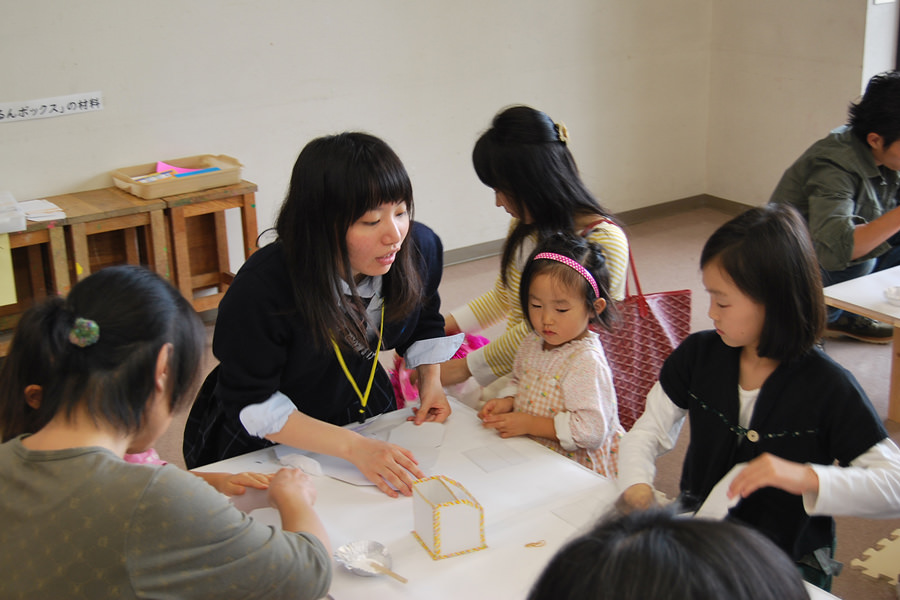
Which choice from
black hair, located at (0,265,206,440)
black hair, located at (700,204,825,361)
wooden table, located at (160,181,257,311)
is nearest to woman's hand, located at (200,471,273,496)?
black hair, located at (0,265,206,440)

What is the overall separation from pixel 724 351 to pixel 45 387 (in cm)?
107

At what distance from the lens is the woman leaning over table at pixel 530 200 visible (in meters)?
2.04

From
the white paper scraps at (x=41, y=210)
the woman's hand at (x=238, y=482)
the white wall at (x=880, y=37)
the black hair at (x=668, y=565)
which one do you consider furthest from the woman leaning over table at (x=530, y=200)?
the white wall at (x=880, y=37)

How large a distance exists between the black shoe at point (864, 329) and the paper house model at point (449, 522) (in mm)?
2730

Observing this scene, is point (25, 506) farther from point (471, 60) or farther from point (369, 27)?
point (471, 60)

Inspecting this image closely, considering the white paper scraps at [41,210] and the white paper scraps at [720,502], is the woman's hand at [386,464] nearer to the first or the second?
the white paper scraps at [720,502]

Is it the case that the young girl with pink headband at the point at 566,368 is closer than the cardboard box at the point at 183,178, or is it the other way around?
the young girl with pink headband at the point at 566,368

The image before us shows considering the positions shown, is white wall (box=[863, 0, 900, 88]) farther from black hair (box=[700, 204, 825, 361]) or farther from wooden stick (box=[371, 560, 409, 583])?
wooden stick (box=[371, 560, 409, 583])

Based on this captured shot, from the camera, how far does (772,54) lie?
4867mm

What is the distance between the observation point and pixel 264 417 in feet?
5.25

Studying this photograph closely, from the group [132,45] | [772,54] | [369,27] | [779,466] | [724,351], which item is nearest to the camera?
[779,466]

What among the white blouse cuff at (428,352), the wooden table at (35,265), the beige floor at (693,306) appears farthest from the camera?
the wooden table at (35,265)

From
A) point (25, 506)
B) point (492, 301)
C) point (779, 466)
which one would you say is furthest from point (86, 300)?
point (492, 301)

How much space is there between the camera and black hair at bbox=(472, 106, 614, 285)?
6.70 ft
